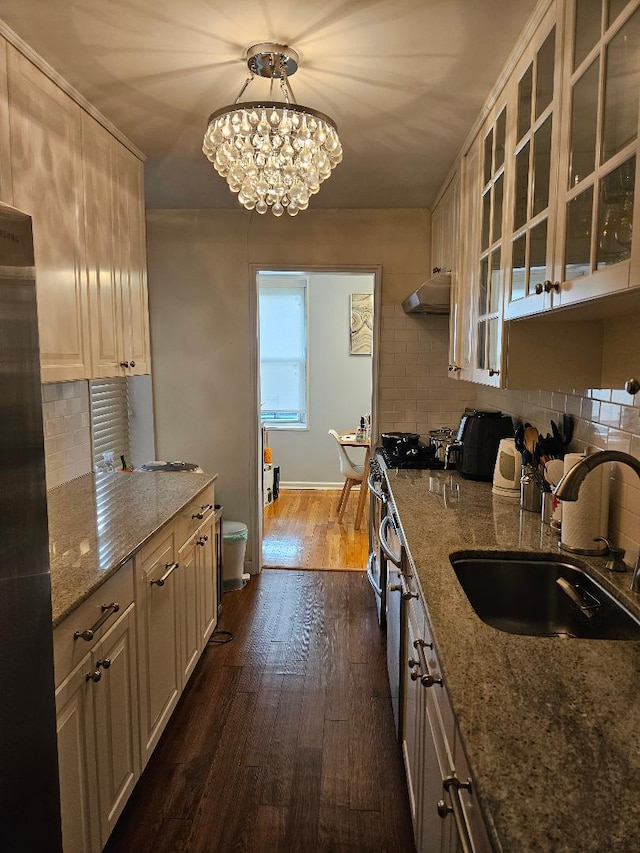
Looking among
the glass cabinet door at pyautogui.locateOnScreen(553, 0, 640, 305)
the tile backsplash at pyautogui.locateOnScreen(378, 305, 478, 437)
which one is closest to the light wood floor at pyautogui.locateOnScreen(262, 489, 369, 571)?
the tile backsplash at pyautogui.locateOnScreen(378, 305, 478, 437)

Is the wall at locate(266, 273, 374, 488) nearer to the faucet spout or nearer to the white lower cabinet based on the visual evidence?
the white lower cabinet

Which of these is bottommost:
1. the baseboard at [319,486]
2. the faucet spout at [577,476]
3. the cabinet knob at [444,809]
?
the baseboard at [319,486]

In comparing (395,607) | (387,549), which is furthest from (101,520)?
(395,607)

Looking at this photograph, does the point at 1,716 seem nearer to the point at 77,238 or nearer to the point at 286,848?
the point at 286,848

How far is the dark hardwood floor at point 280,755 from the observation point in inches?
72.0

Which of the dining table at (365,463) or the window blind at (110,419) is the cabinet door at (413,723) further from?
the dining table at (365,463)

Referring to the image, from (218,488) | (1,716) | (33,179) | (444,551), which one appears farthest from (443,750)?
(218,488)

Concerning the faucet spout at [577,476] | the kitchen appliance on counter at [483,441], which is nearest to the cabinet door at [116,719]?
the faucet spout at [577,476]

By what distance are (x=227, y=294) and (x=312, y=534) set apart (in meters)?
2.24

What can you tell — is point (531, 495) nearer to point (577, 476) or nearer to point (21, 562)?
point (577, 476)

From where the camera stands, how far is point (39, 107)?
1906mm

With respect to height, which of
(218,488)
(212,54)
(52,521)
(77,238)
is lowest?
(218,488)

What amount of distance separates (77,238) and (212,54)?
2.67 feet

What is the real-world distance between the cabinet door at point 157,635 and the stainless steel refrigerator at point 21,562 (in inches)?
29.9
